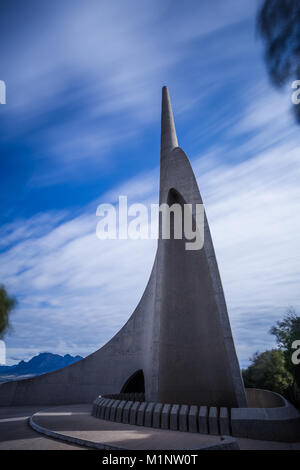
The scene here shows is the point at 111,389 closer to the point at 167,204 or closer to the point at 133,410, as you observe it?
the point at 133,410

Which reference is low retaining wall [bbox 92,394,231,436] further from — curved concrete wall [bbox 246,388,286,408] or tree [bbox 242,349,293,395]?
tree [bbox 242,349,293,395]

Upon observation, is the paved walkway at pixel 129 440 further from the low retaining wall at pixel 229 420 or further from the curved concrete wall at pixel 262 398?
the curved concrete wall at pixel 262 398

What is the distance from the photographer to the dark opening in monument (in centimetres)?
1659

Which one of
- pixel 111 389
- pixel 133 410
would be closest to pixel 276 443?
pixel 133 410

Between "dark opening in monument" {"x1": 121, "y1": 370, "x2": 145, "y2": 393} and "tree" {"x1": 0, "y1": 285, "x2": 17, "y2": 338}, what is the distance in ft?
27.2

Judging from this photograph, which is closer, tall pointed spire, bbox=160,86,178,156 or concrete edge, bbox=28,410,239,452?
concrete edge, bbox=28,410,239,452

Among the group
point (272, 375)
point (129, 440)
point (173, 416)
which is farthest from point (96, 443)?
point (272, 375)

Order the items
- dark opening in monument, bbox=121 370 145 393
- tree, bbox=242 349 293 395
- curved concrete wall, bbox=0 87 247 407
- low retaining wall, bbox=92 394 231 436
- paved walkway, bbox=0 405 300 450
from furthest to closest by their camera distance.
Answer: tree, bbox=242 349 293 395 < dark opening in monument, bbox=121 370 145 393 < curved concrete wall, bbox=0 87 247 407 < low retaining wall, bbox=92 394 231 436 < paved walkway, bbox=0 405 300 450

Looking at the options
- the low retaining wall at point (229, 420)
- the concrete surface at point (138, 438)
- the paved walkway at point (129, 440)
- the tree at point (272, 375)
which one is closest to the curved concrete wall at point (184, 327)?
the low retaining wall at point (229, 420)

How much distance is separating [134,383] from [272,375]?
15.5m

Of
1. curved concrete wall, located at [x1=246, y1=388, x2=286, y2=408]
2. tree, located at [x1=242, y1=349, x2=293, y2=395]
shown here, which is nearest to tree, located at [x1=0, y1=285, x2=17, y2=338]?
curved concrete wall, located at [x1=246, y1=388, x2=286, y2=408]

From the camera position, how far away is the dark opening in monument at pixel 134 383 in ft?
54.4

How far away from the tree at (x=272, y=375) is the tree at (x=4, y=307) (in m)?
22.5
